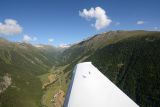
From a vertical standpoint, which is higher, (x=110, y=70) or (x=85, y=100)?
(x=85, y=100)

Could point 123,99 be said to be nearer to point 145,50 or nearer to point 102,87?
point 102,87

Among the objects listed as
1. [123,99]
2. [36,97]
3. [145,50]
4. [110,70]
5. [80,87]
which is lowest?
[36,97]

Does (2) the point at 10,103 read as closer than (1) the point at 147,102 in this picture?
No

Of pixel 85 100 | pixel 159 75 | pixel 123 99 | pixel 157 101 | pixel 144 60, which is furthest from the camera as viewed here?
pixel 144 60

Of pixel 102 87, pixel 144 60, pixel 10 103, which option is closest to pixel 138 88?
pixel 144 60

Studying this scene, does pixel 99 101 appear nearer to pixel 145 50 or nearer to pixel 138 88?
pixel 138 88

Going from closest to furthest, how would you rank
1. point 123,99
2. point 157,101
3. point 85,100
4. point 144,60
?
point 85,100, point 123,99, point 157,101, point 144,60
